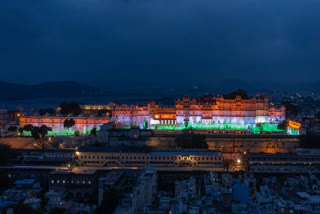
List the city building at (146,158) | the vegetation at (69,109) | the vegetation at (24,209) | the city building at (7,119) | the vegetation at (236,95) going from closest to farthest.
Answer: the vegetation at (24,209), the city building at (146,158), the city building at (7,119), the vegetation at (236,95), the vegetation at (69,109)

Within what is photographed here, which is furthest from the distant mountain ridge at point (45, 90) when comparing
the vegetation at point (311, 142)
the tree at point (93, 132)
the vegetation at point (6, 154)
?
the vegetation at point (311, 142)

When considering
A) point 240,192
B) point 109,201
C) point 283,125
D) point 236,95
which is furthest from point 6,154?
point 283,125

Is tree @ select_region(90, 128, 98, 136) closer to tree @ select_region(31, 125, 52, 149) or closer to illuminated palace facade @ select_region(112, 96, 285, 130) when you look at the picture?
tree @ select_region(31, 125, 52, 149)

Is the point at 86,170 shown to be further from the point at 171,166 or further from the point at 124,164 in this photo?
the point at 171,166

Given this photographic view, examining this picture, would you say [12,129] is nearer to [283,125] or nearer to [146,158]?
[146,158]

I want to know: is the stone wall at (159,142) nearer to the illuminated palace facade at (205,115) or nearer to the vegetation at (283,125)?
the illuminated palace facade at (205,115)

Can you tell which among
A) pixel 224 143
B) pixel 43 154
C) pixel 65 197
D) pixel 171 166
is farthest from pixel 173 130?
pixel 65 197

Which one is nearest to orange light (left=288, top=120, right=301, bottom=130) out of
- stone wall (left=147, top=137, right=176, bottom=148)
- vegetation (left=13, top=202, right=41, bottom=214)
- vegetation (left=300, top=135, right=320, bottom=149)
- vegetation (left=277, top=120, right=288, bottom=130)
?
vegetation (left=277, top=120, right=288, bottom=130)
